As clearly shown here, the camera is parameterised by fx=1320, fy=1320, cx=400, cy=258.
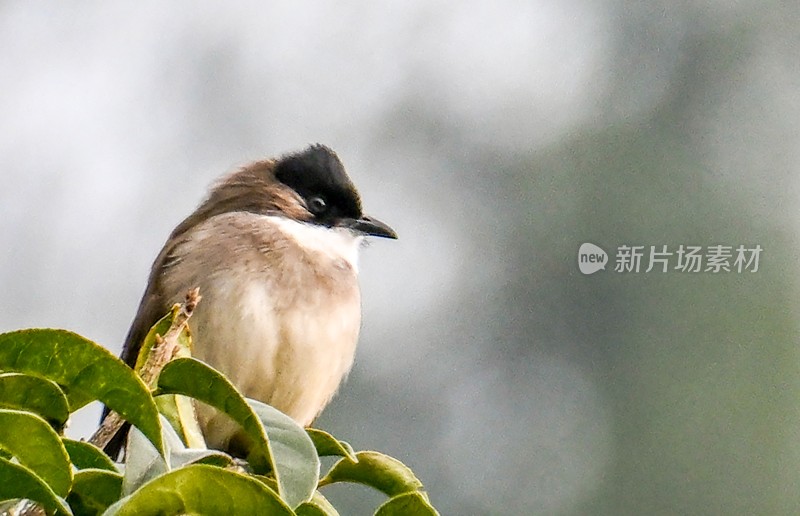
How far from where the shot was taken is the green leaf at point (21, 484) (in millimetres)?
901

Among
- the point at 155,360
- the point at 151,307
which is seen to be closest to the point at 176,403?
the point at 155,360

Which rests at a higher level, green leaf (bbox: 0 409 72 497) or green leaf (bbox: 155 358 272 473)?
green leaf (bbox: 155 358 272 473)

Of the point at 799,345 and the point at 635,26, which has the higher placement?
the point at 635,26

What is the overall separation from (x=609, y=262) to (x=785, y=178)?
160cm

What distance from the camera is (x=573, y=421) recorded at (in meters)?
9.41

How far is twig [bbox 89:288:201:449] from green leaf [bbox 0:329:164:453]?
124 millimetres

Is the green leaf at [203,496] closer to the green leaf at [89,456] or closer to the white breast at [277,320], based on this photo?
the green leaf at [89,456]

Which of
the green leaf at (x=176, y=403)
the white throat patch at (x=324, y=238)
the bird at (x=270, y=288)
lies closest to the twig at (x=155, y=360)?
the green leaf at (x=176, y=403)

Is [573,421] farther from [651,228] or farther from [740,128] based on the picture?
[740,128]

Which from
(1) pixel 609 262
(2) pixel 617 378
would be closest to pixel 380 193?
(1) pixel 609 262

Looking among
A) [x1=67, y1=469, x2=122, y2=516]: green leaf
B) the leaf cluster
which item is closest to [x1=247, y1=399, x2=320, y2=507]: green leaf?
the leaf cluster

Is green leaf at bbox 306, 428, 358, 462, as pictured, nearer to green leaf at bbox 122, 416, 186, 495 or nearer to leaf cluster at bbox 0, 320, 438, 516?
leaf cluster at bbox 0, 320, 438, 516

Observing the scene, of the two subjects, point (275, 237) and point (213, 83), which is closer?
point (275, 237)

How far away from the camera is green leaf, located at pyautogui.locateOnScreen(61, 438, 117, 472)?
1.10m
